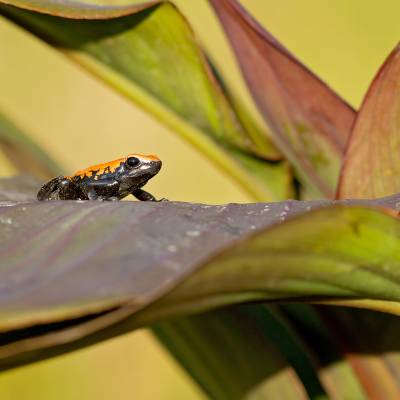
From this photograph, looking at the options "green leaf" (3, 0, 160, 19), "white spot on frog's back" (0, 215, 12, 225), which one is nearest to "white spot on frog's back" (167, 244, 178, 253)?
"white spot on frog's back" (0, 215, 12, 225)

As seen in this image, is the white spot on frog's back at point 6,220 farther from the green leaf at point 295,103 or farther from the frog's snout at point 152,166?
the frog's snout at point 152,166

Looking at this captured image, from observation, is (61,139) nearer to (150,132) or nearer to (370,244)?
(150,132)

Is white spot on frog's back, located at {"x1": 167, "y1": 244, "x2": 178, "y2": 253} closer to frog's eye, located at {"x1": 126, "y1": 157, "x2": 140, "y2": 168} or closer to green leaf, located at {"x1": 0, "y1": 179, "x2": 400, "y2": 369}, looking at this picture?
green leaf, located at {"x1": 0, "y1": 179, "x2": 400, "y2": 369}

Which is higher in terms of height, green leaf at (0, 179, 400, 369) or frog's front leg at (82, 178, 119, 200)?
green leaf at (0, 179, 400, 369)

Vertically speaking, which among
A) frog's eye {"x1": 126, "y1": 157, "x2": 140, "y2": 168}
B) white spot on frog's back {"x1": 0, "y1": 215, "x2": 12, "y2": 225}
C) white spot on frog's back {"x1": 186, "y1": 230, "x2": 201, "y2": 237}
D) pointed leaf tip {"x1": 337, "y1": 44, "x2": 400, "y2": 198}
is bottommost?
frog's eye {"x1": 126, "y1": 157, "x2": 140, "y2": 168}

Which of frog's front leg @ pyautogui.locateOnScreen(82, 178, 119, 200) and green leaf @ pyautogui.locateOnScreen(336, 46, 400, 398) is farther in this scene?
frog's front leg @ pyautogui.locateOnScreen(82, 178, 119, 200)

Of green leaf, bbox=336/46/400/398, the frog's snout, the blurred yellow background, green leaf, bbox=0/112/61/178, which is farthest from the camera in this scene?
the blurred yellow background
